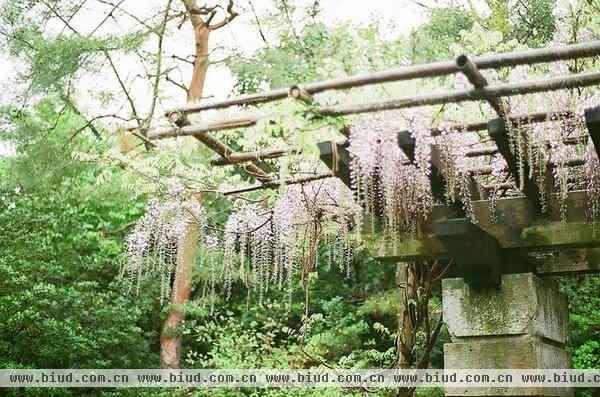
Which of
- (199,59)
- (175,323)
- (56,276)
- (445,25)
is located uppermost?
(199,59)

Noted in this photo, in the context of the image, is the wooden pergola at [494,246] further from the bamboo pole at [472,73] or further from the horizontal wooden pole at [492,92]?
the bamboo pole at [472,73]

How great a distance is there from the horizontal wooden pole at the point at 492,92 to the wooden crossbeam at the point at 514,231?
32.9 inches

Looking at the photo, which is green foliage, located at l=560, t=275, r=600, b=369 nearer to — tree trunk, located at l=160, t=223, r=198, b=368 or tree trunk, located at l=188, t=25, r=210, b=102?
tree trunk, located at l=160, t=223, r=198, b=368

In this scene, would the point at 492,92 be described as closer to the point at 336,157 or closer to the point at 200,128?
the point at 336,157

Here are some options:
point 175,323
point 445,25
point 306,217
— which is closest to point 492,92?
point 306,217

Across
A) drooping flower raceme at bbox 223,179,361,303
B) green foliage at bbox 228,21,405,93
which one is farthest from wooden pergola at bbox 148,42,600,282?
green foliage at bbox 228,21,405,93

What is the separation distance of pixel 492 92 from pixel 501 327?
1295 mm

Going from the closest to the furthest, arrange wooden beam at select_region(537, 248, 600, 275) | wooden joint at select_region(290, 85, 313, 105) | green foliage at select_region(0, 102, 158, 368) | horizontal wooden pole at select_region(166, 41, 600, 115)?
horizontal wooden pole at select_region(166, 41, 600, 115) < wooden joint at select_region(290, 85, 313, 105) < wooden beam at select_region(537, 248, 600, 275) < green foliage at select_region(0, 102, 158, 368)

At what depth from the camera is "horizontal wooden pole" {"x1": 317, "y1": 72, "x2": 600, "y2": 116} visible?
2475 millimetres

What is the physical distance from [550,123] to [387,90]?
0.77 metres

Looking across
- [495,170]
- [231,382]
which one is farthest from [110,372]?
[495,170]

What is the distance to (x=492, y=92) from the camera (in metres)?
2.54

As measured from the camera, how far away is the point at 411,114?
3275 mm

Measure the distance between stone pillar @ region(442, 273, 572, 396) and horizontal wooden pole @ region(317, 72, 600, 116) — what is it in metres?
1.16
